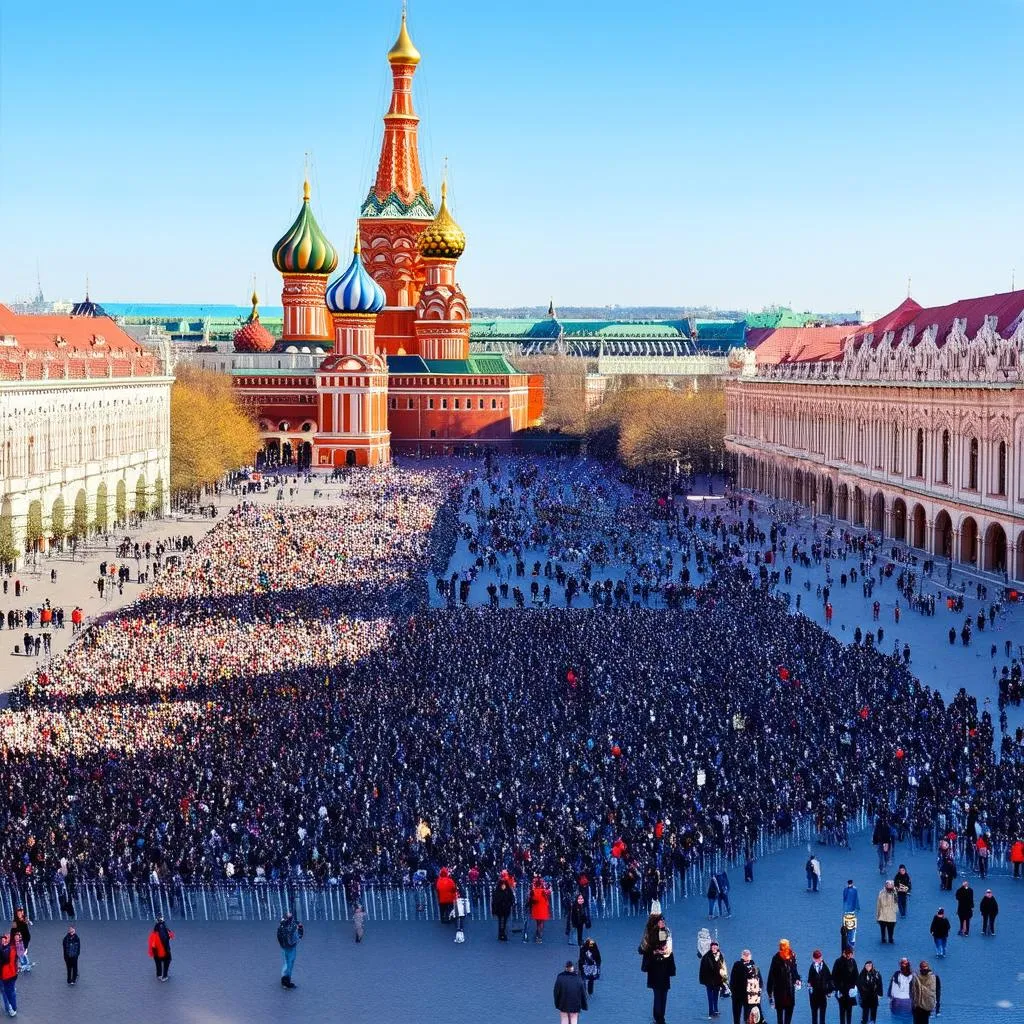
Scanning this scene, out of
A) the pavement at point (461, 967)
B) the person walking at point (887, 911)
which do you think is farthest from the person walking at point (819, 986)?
the person walking at point (887, 911)

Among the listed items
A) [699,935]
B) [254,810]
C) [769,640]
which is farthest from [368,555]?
[699,935]

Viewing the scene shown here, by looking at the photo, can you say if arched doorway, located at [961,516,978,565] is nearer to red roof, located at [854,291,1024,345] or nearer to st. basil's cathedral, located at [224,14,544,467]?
red roof, located at [854,291,1024,345]

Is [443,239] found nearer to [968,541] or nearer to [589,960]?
[968,541]

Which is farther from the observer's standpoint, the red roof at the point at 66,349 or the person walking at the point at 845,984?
the red roof at the point at 66,349

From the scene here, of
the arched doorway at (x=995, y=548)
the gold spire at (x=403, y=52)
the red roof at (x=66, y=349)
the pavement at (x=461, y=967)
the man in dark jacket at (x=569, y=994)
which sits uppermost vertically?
the gold spire at (x=403, y=52)

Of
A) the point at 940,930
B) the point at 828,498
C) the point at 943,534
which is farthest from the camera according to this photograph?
the point at 828,498

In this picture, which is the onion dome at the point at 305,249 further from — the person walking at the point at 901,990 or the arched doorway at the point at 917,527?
the person walking at the point at 901,990

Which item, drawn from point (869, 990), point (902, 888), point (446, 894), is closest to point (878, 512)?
point (902, 888)

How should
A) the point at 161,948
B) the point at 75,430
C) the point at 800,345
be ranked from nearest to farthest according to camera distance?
the point at 161,948 → the point at 75,430 → the point at 800,345
